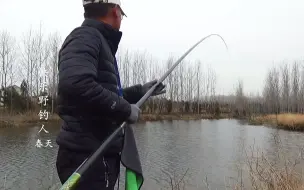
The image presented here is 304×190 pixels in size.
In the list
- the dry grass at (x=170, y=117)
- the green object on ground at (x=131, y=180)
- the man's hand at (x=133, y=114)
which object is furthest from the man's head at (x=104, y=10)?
the dry grass at (x=170, y=117)

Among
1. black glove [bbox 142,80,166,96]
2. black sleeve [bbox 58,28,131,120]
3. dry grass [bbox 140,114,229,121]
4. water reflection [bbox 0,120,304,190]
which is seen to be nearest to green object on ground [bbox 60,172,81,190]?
black sleeve [bbox 58,28,131,120]

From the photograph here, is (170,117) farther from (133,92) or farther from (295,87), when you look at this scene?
(133,92)

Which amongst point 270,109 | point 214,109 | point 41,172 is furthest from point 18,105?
point 270,109

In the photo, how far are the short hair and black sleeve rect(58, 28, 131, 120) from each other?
176 millimetres

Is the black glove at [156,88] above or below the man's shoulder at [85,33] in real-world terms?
below

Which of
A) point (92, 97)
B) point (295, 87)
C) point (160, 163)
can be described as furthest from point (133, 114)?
point (295, 87)

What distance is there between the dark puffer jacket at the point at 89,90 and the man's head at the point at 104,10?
49mm

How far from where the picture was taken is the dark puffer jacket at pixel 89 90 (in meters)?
1.53

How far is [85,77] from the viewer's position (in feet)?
4.96

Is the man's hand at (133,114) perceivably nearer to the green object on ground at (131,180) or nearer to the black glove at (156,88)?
the green object on ground at (131,180)

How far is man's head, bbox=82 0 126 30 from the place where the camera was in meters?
1.79

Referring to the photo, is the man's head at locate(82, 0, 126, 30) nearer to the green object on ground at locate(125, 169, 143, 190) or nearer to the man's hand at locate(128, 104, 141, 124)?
the man's hand at locate(128, 104, 141, 124)

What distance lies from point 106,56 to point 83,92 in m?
0.31

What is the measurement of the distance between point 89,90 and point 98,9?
21.1 inches
